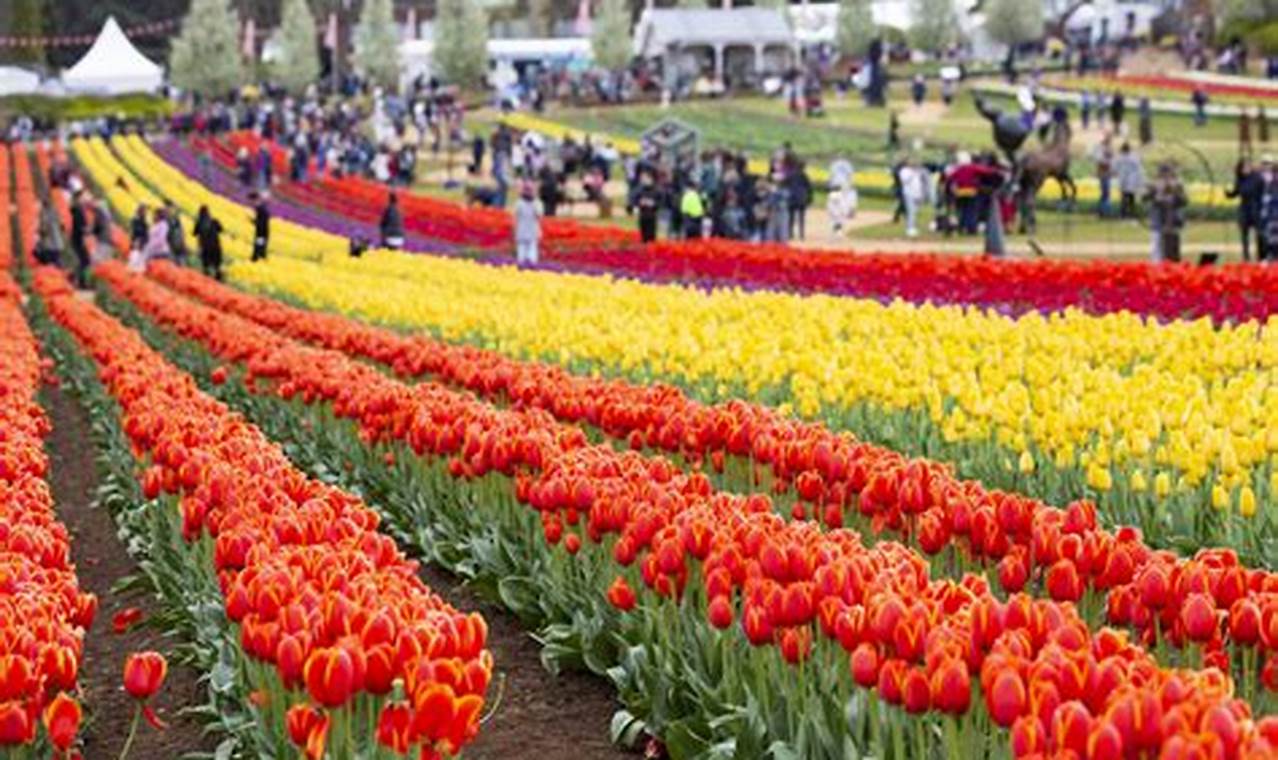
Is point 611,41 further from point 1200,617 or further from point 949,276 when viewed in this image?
point 1200,617

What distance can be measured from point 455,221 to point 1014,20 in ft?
212

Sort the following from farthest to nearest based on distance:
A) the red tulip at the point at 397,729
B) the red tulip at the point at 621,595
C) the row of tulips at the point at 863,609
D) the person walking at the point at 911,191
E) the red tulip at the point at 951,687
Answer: the person walking at the point at 911,191 → the red tulip at the point at 621,595 → the red tulip at the point at 951,687 → the red tulip at the point at 397,729 → the row of tulips at the point at 863,609

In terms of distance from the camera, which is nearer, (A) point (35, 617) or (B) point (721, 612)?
(A) point (35, 617)

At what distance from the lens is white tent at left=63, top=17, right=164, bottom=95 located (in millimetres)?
73125

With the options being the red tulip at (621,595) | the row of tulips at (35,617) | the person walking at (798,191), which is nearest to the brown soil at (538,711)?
the red tulip at (621,595)

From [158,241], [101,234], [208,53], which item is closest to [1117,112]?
[101,234]

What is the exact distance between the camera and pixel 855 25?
105500mm

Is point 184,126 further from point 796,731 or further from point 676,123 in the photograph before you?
point 796,731

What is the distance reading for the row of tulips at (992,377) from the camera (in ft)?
30.3

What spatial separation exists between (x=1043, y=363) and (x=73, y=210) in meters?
30.1

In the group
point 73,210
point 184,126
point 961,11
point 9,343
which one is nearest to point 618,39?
point 961,11

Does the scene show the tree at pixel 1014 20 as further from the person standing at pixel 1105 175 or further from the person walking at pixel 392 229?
the person walking at pixel 392 229

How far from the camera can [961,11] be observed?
110m

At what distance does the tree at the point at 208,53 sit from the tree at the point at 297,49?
3.91 metres
